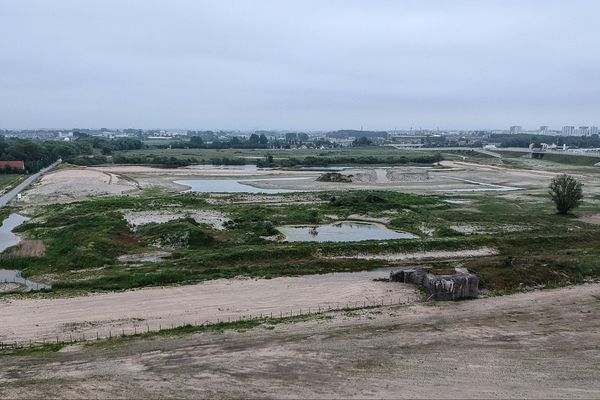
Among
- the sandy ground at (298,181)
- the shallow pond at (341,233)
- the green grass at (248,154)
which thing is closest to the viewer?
the shallow pond at (341,233)

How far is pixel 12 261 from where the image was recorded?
25.1 metres

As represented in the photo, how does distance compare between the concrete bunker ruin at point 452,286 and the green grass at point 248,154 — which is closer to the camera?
the concrete bunker ruin at point 452,286

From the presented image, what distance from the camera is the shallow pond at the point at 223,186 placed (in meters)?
57.1

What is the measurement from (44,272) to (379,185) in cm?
4459

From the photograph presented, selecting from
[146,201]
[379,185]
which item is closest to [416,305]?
[146,201]

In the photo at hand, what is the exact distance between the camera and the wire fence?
15.9m

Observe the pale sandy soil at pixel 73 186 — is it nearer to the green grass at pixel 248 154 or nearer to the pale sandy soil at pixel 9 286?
the pale sandy soil at pixel 9 286

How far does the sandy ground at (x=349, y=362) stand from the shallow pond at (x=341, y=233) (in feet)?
44.9

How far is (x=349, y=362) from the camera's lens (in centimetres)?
1445

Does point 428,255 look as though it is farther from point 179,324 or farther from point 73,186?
point 73,186

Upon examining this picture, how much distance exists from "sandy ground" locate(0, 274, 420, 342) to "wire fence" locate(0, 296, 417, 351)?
7 centimetres

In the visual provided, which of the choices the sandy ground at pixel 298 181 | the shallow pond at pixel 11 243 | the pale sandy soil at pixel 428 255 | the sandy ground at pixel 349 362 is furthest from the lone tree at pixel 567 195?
the shallow pond at pixel 11 243

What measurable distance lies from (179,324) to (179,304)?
6.82 ft

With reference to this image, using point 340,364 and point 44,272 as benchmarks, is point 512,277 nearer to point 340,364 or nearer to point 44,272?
point 340,364
